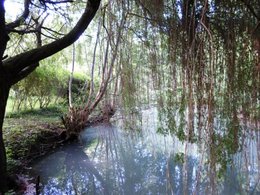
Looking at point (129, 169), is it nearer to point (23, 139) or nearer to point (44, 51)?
point (23, 139)

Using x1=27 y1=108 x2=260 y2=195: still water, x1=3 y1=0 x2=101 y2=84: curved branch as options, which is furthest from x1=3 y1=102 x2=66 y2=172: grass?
x1=3 y1=0 x2=101 y2=84: curved branch

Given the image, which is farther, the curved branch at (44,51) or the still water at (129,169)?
the still water at (129,169)

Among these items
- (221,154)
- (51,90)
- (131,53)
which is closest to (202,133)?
(221,154)

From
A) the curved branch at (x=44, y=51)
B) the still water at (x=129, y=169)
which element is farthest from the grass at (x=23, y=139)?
the curved branch at (x=44, y=51)

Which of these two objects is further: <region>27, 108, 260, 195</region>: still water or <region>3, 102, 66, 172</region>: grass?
<region>3, 102, 66, 172</region>: grass

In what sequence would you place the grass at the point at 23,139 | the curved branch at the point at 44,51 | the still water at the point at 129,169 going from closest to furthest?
the curved branch at the point at 44,51, the still water at the point at 129,169, the grass at the point at 23,139

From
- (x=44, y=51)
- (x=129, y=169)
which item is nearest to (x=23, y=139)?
(x=129, y=169)

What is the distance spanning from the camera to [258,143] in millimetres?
1666

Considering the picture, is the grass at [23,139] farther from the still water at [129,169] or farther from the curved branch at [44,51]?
the curved branch at [44,51]

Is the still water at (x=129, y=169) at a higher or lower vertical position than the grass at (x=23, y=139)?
lower

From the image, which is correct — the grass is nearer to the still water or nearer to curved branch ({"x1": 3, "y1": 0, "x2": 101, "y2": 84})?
the still water

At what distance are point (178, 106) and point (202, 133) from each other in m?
0.26

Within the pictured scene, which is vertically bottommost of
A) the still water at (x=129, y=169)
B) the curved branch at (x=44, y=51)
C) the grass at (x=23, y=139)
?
the still water at (x=129, y=169)

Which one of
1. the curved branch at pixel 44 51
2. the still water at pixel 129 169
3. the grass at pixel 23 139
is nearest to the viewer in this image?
the curved branch at pixel 44 51
